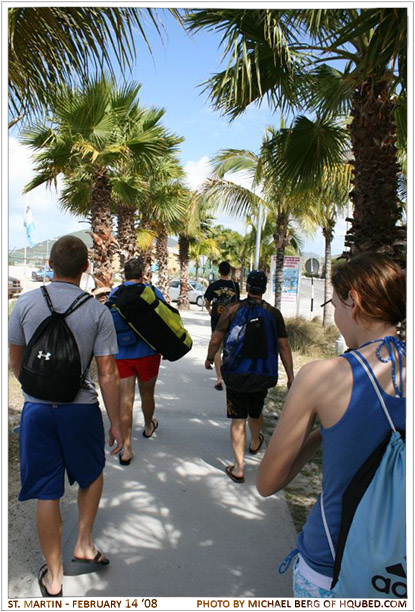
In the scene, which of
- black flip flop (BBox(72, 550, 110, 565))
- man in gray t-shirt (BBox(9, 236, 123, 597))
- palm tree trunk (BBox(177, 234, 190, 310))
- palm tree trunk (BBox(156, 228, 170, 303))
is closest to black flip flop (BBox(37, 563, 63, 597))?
man in gray t-shirt (BBox(9, 236, 123, 597))

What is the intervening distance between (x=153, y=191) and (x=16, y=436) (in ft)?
39.6

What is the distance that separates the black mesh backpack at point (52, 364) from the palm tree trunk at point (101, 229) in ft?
23.7

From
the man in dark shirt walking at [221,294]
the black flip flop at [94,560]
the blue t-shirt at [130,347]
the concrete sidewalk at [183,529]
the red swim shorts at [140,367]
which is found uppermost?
the man in dark shirt walking at [221,294]

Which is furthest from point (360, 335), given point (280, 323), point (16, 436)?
point (16, 436)

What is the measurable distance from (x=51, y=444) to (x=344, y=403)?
5.57ft

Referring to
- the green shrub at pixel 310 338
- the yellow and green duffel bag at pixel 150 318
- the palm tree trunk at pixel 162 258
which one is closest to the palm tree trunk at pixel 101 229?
the green shrub at pixel 310 338

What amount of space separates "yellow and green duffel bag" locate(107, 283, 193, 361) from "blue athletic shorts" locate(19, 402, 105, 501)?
66.6 inches

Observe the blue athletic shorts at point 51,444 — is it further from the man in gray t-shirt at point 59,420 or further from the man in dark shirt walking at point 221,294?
the man in dark shirt walking at point 221,294

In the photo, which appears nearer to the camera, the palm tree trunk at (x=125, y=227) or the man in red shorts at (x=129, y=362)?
the man in red shorts at (x=129, y=362)

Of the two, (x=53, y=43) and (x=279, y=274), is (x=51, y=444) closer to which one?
(x=53, y=43)

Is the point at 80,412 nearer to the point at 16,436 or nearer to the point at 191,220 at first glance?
the point at 16,436

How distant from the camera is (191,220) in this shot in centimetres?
1416

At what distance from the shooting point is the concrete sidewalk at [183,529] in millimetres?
2568

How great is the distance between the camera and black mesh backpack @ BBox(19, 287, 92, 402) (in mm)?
2301
